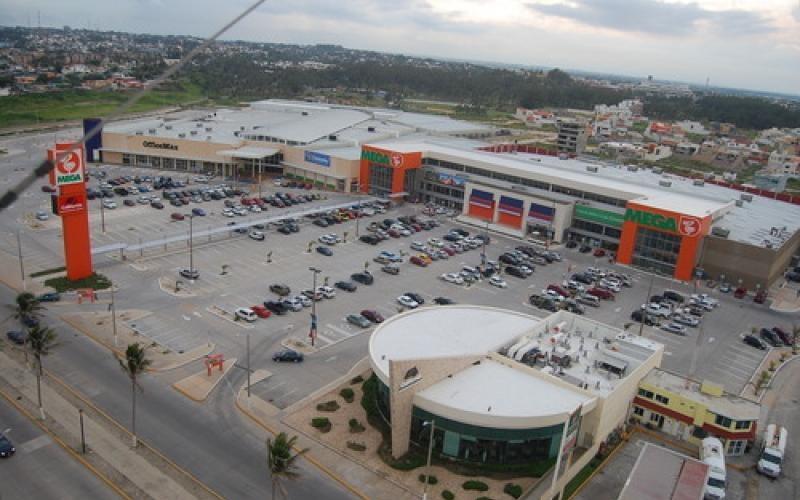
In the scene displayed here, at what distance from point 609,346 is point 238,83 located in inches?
6210

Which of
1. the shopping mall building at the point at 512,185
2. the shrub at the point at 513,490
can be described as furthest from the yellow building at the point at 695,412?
the shopping mall building at the point at 512,185

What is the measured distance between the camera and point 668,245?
176 ft

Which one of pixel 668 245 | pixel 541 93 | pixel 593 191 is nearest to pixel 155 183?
pixel 593 191

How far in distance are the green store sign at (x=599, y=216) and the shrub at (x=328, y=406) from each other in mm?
37904

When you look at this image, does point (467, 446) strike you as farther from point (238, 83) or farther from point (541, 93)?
point (541, 93)

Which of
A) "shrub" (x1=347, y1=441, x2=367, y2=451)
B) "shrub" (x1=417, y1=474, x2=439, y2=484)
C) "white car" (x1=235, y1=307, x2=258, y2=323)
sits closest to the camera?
"shrub" (x1=417, y1=474, x2=439, y2=484)

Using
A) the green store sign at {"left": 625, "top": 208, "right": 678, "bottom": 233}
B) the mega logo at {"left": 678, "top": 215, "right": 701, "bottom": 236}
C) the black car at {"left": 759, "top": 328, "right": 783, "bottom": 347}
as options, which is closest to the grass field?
the green store sign at {"left": 625, "top": 208, "right": 678, "bottom": 233}

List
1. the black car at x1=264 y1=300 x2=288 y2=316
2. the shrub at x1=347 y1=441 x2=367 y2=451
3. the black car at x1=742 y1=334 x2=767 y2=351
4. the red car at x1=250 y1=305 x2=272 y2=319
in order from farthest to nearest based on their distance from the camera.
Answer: the black car at x1=742 y1=334 x2=767 y2=351
the black car at x1=264 y1=300 x2=288 y2=316
the red car at x1=250 y1=305 x2=272 y2=319
the shrub at x1=347 y1=441 x2=367 y2=451

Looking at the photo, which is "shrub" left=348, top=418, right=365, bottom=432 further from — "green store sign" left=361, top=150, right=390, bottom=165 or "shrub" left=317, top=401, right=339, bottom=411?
"green store sign" left=361, top=150, right=390, bottom=165

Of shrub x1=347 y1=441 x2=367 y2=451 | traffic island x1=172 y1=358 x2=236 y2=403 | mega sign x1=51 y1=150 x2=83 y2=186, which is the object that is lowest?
traffic island x1=172 y1=358 x2=236 y2=403

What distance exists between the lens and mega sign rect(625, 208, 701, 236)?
51531mm

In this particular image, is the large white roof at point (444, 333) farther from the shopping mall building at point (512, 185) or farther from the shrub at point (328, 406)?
the shopping mall building at point (512, 185)

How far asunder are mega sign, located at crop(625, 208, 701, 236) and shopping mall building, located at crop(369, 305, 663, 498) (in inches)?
890

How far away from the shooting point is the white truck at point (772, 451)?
89.6ft
